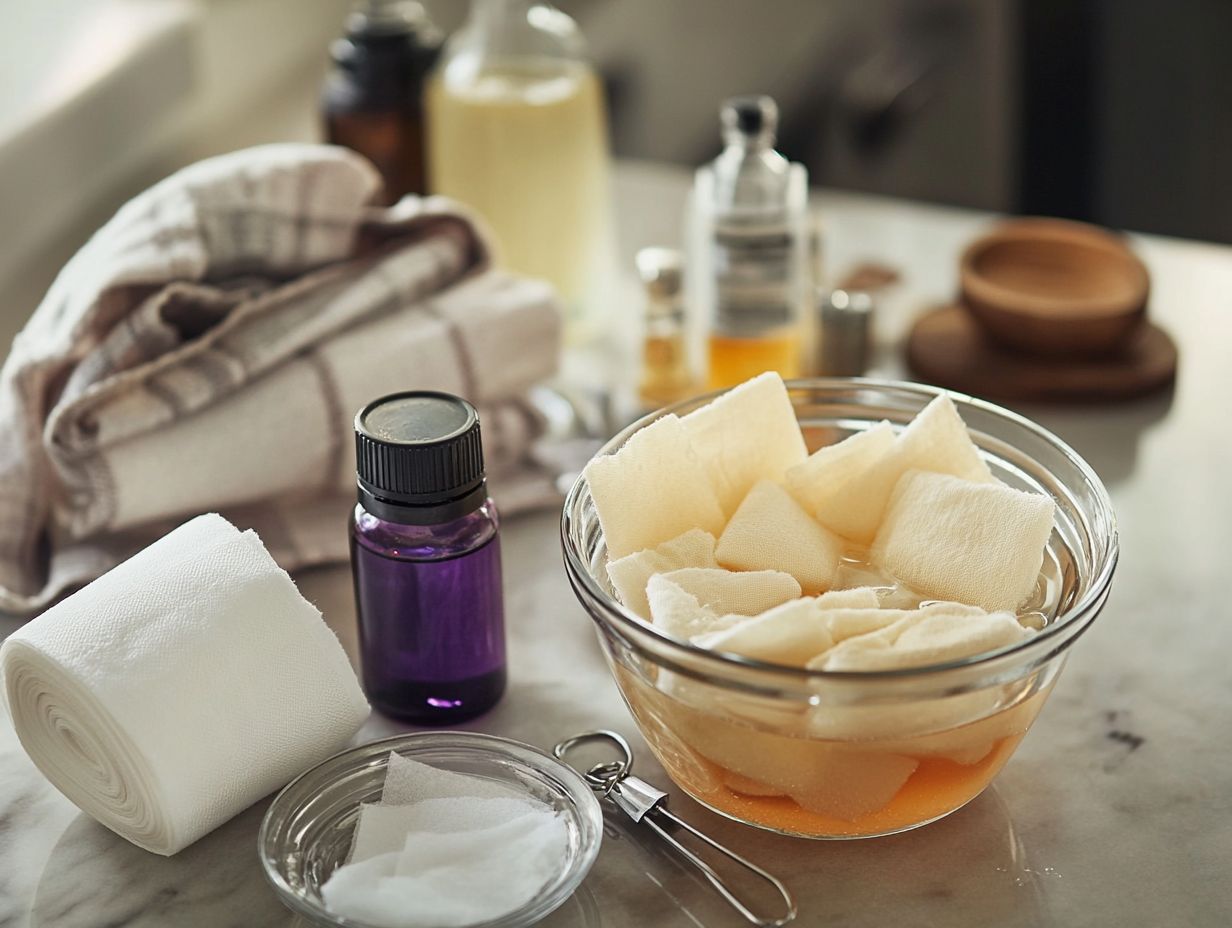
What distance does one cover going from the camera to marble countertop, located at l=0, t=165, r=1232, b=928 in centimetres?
70

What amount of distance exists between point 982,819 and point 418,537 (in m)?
0.33

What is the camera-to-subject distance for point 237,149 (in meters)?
1.57

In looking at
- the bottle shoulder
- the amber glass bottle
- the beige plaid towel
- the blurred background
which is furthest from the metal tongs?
the blurred background

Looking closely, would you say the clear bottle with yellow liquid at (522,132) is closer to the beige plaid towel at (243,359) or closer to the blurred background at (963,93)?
the beige plaid towel at (243,359)

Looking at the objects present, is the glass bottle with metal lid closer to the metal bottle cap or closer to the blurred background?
the metal bottle cap

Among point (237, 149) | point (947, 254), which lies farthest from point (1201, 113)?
point (237, 149)

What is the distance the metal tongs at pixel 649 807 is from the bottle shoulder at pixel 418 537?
0.41ft

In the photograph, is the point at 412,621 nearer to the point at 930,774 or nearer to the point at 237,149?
the point at 930,774

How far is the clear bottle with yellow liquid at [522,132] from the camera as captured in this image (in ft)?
4.04

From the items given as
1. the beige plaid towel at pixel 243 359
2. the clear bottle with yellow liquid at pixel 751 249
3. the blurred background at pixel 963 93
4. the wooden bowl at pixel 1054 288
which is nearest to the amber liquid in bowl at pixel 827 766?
the beige plaid towel at pixel 243 359

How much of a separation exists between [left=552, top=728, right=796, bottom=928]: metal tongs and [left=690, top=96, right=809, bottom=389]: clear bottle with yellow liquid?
0.41m

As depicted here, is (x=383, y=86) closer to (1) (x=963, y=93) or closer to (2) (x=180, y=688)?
(2) (x=180, y=688)

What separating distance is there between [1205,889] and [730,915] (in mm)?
236

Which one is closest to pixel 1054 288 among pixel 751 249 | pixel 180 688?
pixel 751 249
